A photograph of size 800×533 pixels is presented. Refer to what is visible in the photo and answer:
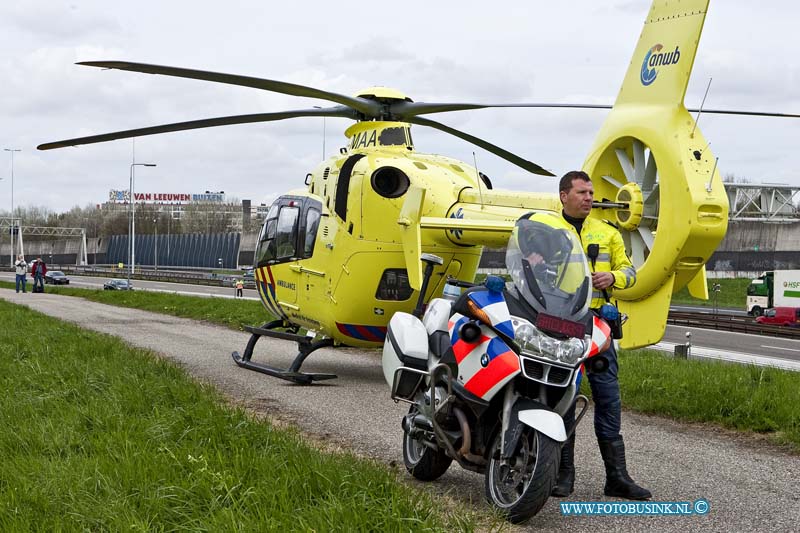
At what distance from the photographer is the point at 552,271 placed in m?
5.35

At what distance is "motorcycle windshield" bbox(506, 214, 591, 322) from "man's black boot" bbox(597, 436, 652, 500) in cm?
110

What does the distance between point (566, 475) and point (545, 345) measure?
41.4 inches

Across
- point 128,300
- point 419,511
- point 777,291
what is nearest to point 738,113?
point 419,511

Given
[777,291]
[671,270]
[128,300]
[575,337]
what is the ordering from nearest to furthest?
[575,337] → [671,270] → [128,300] → [777,291]

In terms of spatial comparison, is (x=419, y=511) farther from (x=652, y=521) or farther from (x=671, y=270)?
(x=671, y=270)

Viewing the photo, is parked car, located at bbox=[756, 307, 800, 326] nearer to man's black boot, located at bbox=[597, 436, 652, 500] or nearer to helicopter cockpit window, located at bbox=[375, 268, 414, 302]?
helicopter cockpit window, located at bbox=[375, 268, 414, 302]

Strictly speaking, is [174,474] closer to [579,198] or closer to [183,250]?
[579,198]

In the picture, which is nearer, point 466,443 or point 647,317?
point 466,443

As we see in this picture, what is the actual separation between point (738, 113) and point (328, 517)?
6328 mm

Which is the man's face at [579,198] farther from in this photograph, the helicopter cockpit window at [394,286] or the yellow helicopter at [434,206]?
the helicopter cockpit window at [394,286]

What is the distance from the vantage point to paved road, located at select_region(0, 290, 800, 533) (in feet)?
17.6

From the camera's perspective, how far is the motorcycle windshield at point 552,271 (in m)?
5.27

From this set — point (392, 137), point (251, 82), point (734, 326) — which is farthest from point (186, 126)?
point (734, 326)

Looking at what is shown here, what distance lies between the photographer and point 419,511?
461 centimetres
